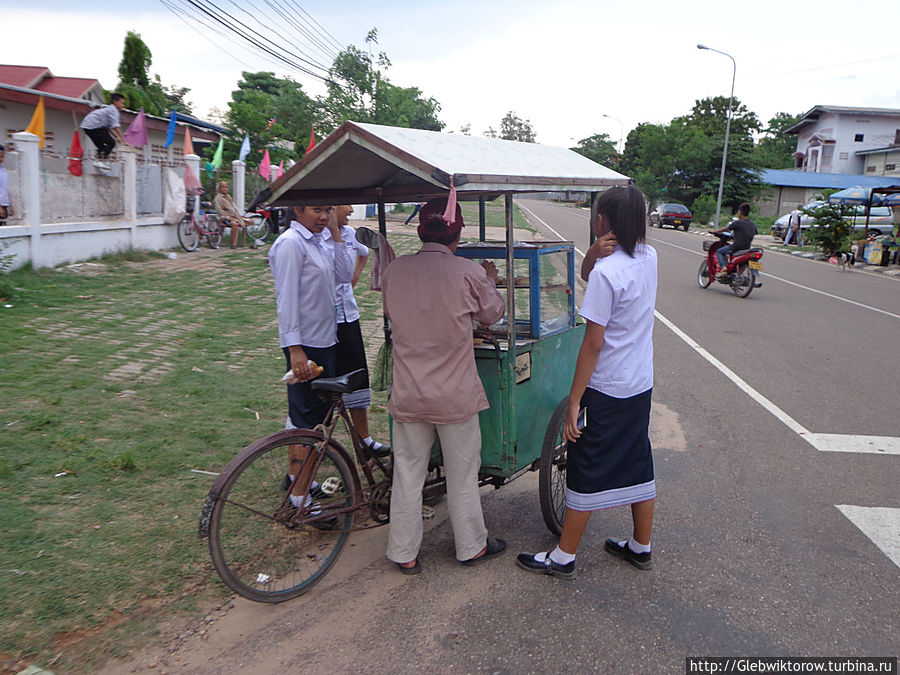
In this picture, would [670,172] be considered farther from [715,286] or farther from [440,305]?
[440,305]

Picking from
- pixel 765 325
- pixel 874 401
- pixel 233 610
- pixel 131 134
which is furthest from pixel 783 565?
pixel 131 134

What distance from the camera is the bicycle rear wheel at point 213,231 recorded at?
15.8m

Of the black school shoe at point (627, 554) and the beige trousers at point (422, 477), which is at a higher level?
the beige trousers at point (422, 477)

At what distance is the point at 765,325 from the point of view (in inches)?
399

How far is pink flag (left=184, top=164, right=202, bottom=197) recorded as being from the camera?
15.5 meters

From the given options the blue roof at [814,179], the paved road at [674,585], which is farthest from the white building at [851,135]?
the paved road at [674,585]

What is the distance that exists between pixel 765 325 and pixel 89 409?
28.9 feet

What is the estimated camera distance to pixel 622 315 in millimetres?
3076

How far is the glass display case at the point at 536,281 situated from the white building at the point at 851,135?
5233 cm

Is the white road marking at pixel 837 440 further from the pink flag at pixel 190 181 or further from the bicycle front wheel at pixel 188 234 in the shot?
the pink flag at pixel 190 181

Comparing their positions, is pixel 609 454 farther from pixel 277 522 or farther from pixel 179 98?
pixel 179 98

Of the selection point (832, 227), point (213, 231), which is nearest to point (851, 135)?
point (832, 227)

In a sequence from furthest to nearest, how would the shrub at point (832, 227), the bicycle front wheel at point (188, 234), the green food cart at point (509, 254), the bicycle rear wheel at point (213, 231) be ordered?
the shrub at point (832, 227)
the bicycle rear wheel at point (213, 231)
the bicycle front wheel at point (188, 234)
the green food cart at point (509, 254)

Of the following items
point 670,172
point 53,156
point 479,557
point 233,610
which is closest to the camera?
point 233,610
